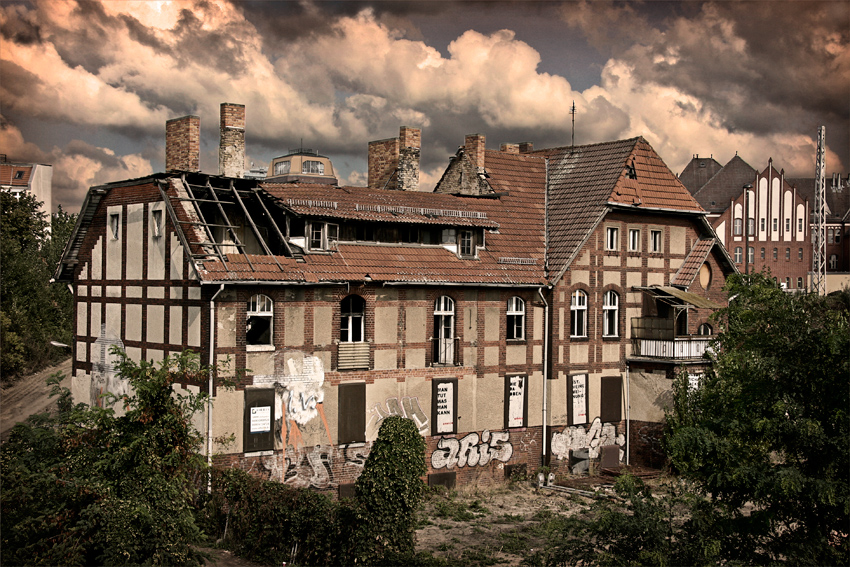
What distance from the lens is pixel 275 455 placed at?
79.3ft

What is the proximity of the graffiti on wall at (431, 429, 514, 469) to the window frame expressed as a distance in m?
3.28

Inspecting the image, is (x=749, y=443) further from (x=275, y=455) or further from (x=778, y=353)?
(x=275, y=455)

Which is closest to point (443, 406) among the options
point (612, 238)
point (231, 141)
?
point (612, 238)

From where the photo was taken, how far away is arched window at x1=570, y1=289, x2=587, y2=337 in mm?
30484

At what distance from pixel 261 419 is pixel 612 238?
14580 mm

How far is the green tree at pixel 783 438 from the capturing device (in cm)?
1548

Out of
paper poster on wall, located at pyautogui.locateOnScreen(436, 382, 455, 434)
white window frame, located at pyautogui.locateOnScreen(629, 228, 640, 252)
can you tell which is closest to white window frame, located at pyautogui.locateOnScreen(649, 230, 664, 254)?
white window frame, located at pyautogui.locateOnScreen(629, 228, 640, 252)

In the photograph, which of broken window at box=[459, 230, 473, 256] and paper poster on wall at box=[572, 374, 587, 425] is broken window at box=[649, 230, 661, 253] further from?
broken window at box=[459, 230, 473, 256]

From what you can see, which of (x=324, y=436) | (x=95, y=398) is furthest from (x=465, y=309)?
(x=95, y=398)

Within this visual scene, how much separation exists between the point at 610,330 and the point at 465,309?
6406 mm

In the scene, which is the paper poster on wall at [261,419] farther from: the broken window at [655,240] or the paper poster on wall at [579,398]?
the broken window at [655,240]

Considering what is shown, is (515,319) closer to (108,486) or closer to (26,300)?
(108,486)

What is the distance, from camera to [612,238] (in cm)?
3141

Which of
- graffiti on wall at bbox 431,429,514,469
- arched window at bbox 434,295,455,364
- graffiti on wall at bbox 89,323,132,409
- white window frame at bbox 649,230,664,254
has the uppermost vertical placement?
white window frame at bbox 649,230,664,254
